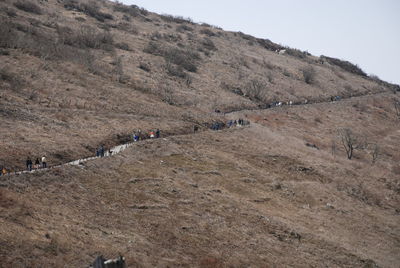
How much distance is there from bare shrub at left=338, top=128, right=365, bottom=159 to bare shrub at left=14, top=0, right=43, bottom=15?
6285 cm

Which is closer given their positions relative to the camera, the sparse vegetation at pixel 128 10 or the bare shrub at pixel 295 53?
the sparse vegetation at pixel 128 10

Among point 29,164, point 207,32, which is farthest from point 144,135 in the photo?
point 207,32

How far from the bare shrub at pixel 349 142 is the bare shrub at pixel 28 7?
6285cm

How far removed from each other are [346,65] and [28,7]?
107m

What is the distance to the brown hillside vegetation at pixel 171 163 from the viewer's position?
23734mm

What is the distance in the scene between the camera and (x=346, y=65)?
14400 cm

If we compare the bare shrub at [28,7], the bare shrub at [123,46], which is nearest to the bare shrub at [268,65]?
the bare shrub at [123,46]

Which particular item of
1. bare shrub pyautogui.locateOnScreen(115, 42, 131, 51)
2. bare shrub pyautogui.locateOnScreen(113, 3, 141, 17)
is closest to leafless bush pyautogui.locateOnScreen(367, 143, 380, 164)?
bare shrub pyautogui.locateOnScreen(115, 42, 131, 51)

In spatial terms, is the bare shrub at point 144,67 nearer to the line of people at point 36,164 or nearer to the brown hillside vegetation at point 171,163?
the brown hillside vegetation at point 171,163

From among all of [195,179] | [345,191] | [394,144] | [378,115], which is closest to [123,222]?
[195,179]

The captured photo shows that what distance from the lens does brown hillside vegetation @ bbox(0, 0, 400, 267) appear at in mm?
23734

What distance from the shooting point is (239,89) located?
80.2m

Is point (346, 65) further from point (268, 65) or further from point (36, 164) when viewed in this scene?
point (36, 164)

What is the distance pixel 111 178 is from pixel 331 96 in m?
78.3
